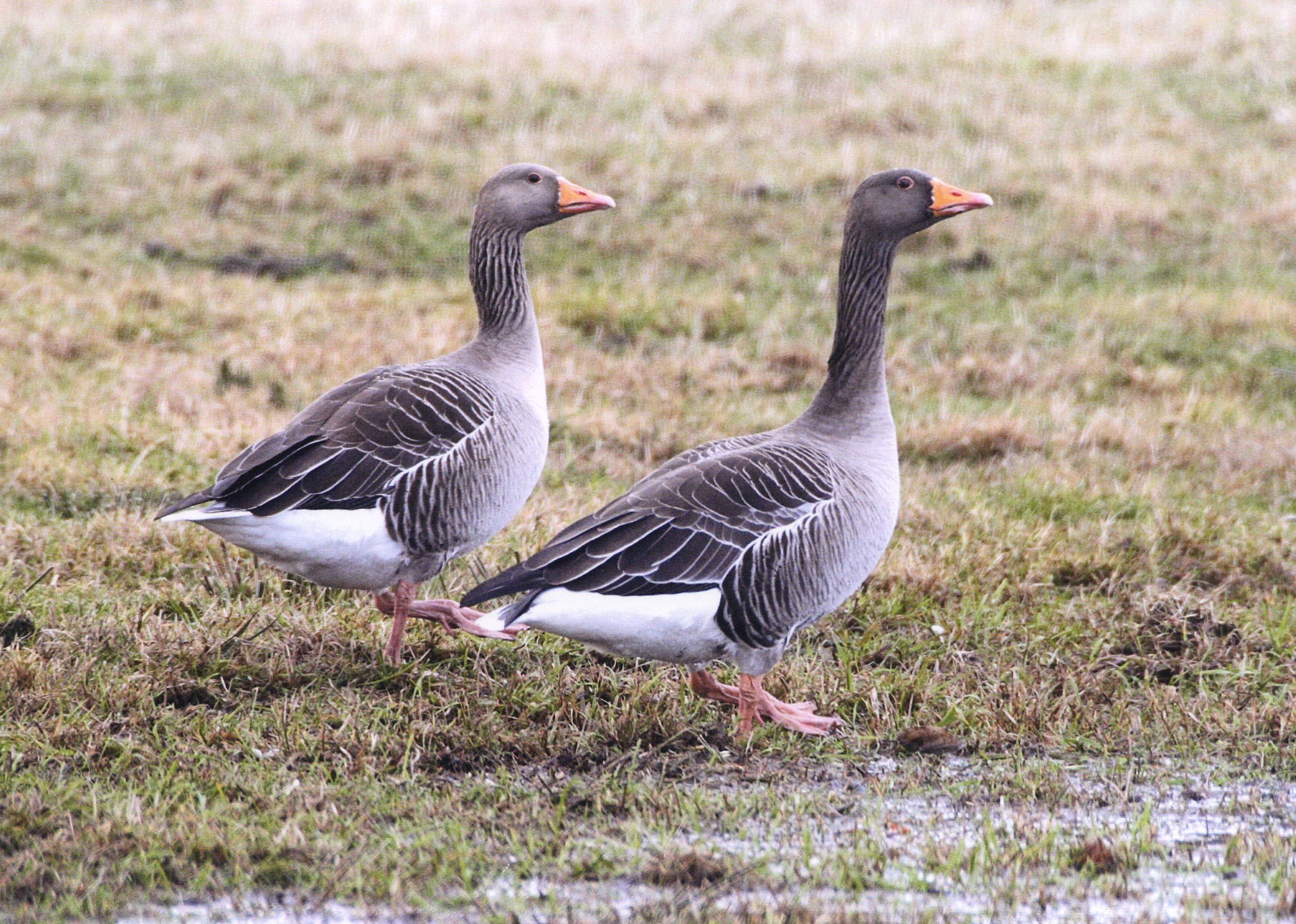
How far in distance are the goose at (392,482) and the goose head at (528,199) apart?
27.1 inches

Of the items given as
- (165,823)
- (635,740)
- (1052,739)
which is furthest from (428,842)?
(1052,739)

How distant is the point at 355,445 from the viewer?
16.6 feet

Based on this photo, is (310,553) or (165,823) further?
(310,553)

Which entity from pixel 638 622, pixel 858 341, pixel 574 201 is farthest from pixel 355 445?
pixel 858 341

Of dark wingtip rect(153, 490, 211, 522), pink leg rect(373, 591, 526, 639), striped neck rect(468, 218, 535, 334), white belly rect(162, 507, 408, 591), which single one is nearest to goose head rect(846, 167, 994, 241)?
striped neck rect(468, 218, 535, 334)

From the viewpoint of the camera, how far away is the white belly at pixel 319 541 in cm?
479

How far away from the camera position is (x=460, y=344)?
9.62m

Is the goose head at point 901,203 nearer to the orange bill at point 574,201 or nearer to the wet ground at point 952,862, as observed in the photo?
the orange bill at point 574,201

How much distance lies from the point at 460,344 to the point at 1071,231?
17.7 feet

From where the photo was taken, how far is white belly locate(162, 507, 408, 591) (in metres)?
4.79

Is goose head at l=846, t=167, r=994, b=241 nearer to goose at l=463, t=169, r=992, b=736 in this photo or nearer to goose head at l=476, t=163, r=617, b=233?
goose at l=463, t=169, r=992, b=736

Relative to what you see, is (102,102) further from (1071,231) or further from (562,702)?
(562,702)

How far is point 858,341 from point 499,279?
1527 millimetres

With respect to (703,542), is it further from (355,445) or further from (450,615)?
(355,445)
